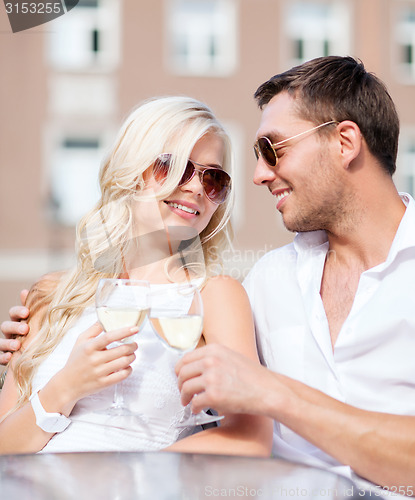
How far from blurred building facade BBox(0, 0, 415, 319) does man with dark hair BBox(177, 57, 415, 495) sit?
11817 millimetres

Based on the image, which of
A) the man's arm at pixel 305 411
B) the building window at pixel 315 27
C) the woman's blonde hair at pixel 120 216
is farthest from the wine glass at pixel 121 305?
the building window at pixel 315 27

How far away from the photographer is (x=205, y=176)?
243 cm

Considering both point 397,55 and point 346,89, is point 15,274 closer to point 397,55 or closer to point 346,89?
point 397,55

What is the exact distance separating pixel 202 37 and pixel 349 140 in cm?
1311

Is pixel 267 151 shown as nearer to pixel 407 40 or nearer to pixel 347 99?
pixel 347 99

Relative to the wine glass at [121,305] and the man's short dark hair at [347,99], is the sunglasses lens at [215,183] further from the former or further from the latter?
the wine glass at [121,305]

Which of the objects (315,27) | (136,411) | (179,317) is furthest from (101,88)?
(179,317)

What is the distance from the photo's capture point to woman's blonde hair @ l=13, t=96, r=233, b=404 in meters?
2.38

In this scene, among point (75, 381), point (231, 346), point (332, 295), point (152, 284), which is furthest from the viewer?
point (152, 284)

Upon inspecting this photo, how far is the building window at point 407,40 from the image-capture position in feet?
49.9

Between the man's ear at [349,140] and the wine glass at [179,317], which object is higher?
the man's ear at [349,140]

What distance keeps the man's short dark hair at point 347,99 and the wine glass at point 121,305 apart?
3.60 feet

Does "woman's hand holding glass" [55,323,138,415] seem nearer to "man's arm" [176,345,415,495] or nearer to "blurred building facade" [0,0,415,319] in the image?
"man's arm" [176,345,415,495]

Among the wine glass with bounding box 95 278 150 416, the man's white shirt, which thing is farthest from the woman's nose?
the wine glass with bounding box 95 278 150 416
